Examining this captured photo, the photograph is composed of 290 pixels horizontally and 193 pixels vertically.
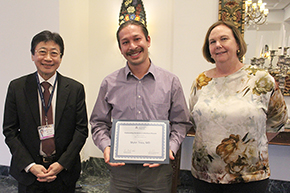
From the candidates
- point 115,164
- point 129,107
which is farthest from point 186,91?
point 115,164

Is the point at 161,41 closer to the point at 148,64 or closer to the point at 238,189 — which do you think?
the point at 148,64

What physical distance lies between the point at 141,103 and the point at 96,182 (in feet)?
7.14

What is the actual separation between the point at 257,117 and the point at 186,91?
1.64 m

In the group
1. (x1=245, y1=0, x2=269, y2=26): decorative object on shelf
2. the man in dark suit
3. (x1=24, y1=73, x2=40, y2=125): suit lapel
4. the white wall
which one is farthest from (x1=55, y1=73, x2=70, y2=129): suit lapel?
(x1=245, y1=0, x2=269, y2=26): decorative object on shelf

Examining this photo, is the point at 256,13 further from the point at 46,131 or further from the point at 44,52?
the point at 46,131

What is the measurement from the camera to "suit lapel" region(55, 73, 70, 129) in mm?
1571

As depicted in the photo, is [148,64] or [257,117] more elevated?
[148,64]

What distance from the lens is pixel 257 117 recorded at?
142 cm

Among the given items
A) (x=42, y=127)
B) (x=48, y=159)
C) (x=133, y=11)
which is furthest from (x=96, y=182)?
(x=133, y=11)

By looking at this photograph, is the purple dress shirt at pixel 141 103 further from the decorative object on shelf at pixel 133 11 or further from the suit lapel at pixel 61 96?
the decorative object on shelf at pixel 133 11

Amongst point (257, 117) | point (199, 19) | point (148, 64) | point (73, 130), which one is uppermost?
point (199, 19)

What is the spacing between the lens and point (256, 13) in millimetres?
2863

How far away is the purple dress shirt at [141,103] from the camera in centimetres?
145

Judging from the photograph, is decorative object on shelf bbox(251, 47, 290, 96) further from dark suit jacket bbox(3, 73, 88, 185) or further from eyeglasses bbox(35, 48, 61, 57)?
eyeglasses bbox(35, 48, 61, 57)
